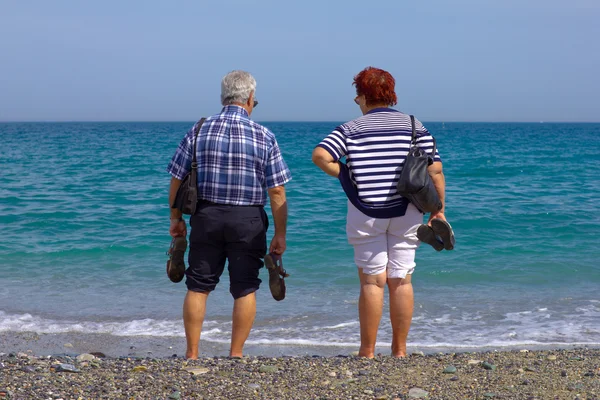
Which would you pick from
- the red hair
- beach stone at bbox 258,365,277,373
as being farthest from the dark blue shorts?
the red hair

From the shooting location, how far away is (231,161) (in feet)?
13.6

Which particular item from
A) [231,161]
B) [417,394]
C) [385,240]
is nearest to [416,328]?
[385,240]

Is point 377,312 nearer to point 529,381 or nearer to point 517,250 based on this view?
point 529,381

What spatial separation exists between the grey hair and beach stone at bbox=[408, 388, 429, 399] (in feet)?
6.42

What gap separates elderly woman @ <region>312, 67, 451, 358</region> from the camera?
13.5 feet

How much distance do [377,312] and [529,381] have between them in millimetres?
970

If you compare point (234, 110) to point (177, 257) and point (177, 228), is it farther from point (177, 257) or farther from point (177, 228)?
point (177, 257)

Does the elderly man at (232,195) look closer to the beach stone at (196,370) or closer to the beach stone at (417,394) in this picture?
the beach stone at (196,370)

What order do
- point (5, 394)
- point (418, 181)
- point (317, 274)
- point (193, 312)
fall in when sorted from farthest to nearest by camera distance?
1. point (317, 274)
2. point (193, 312)
3. point (418, 181)
4. point (5, 394)

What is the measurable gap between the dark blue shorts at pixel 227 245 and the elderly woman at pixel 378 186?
0.54 m

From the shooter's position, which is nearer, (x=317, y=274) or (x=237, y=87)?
(x=237, y=87)

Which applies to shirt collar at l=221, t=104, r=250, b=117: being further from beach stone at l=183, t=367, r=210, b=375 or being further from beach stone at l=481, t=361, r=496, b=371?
beach stone at l=481, t=361, r=496, b=371

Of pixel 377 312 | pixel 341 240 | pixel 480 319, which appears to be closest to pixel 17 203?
pixel 341 240

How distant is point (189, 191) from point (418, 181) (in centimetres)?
133
